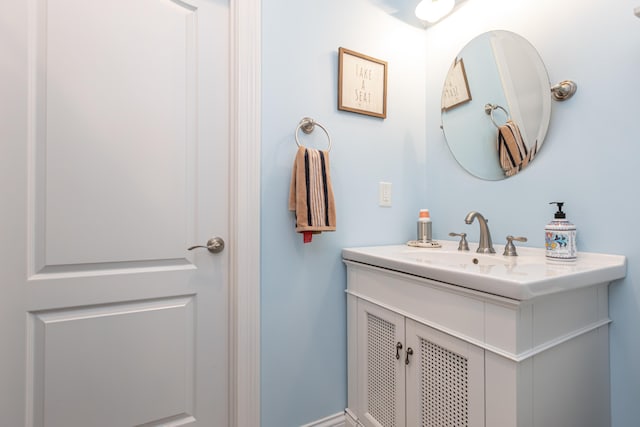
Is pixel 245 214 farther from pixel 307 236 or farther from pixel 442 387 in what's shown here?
pixel 442 387

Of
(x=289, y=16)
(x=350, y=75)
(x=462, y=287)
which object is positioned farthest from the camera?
(x=350, y=75)

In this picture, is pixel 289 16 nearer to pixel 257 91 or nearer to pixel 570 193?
pixel 257 91

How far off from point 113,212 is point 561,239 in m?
1.43

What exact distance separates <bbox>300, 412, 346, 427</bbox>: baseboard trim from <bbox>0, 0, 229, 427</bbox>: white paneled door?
0.37 meters

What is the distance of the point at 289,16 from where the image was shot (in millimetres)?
1214

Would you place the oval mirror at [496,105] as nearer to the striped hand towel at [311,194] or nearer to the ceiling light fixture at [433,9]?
the ceiling light fixture at [433,9]

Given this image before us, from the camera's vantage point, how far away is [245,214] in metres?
1.12

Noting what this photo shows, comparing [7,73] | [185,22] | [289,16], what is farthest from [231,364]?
[289,16]

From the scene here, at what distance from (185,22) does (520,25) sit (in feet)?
4.11

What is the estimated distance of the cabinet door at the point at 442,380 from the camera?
801 millimetres

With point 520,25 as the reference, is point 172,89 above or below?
below

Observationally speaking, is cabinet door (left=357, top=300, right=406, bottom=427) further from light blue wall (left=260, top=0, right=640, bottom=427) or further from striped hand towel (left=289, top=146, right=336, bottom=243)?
striped hand towel (left=289, top=146, right=336, bottom=243)

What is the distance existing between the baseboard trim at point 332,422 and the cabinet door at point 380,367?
0.11 meters

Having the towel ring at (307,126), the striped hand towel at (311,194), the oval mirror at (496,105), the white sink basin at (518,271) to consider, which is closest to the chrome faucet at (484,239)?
the white sink basin at (518,271)
